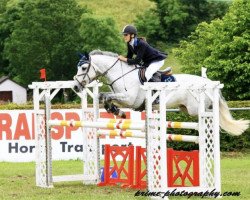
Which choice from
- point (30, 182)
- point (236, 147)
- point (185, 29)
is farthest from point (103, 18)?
point (30, 182)

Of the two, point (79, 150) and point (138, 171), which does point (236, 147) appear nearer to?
point (79, 150)

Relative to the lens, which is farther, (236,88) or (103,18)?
(103,18)

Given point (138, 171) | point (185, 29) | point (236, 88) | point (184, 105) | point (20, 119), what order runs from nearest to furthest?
point (138, 171) → point (184, 105) → point (20, 119) → point (236, 88) → point (185, 29)

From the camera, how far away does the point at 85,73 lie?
13.3 metres

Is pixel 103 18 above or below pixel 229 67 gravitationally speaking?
above

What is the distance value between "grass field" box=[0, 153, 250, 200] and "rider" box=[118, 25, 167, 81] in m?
2.02

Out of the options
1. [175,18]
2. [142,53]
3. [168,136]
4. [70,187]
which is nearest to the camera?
[168,136]

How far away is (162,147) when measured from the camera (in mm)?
11352

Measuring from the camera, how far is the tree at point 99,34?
75.4m

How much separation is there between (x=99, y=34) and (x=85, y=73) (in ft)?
209

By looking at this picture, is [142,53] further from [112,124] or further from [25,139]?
[25,139]

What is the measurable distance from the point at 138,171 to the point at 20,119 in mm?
8278

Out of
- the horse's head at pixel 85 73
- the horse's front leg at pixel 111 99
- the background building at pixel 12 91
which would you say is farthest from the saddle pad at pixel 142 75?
the background building at pixel 12 91

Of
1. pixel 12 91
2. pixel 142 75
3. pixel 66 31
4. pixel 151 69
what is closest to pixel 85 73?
pixel 142 75
